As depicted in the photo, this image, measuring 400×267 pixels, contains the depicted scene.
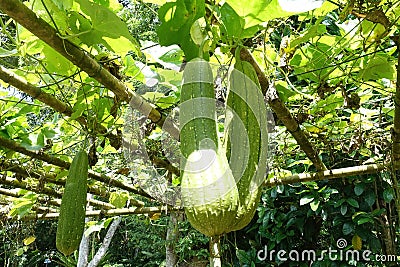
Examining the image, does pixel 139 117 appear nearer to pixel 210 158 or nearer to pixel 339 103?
pixel 339 103

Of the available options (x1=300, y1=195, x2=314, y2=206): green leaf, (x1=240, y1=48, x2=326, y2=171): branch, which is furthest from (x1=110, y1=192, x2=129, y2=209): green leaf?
(x1=300, y1=195, x2=314, y2=206): green leaf

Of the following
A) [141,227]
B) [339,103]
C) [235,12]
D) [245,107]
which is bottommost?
[245,107]

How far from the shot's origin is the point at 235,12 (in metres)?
0.90

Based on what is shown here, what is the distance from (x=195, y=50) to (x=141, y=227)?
784 cm

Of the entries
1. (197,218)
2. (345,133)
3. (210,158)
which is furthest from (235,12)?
(345,133)

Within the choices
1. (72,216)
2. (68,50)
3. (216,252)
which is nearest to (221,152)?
(68,50)

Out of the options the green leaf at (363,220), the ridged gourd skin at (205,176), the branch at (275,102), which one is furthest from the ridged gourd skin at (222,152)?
the green leaf at (363,220)

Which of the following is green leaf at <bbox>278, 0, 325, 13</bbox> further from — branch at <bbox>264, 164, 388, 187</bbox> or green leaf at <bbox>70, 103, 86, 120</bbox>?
A: branch at <bbox>264, 164, 388, 187</bbox>

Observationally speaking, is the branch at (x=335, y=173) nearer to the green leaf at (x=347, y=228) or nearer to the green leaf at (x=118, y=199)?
the green leaf at (x=118, y=199)

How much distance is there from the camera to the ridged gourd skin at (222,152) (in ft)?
2.44

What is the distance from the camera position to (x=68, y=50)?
0.97m

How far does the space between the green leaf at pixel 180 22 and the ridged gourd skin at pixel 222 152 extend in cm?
10

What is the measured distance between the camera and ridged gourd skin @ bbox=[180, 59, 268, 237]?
29.3 inches

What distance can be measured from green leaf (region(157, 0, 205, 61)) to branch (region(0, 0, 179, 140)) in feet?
0.65
